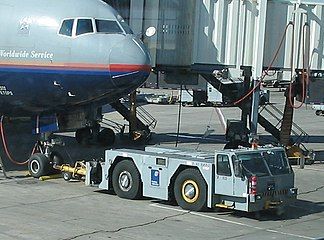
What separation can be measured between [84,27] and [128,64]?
69.9 inches

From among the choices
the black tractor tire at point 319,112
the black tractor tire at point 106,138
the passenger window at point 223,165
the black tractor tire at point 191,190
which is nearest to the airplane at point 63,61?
the black tractor tire at point 191,190

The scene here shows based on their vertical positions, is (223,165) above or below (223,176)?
above

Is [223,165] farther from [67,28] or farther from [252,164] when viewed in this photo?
[67,28]

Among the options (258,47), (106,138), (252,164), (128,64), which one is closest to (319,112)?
(106,138)

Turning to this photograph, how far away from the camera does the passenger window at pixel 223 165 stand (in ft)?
53.5

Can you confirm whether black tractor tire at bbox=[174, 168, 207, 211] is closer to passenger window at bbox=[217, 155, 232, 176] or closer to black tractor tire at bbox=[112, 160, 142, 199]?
passenger window at bbox=[217, 155, 232, 176]

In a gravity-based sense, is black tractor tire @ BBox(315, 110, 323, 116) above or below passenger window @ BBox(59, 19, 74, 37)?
below

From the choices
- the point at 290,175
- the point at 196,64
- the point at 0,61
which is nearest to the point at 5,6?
the point at 0,61

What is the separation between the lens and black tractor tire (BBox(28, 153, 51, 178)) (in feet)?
67.5

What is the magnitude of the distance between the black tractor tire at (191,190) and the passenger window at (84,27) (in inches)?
201

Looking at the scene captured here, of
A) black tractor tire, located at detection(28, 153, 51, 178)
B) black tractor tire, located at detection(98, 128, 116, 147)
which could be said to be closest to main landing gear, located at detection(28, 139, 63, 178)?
black tractor tire, located at detection(28, 153, 51, 178)

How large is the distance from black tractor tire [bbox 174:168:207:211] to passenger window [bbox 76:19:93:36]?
5.11 m

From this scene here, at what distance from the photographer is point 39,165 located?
20.6 metres

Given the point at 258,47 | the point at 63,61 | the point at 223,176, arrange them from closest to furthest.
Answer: the point at 223,176 < the point at 63,61 < the point at 258,47
